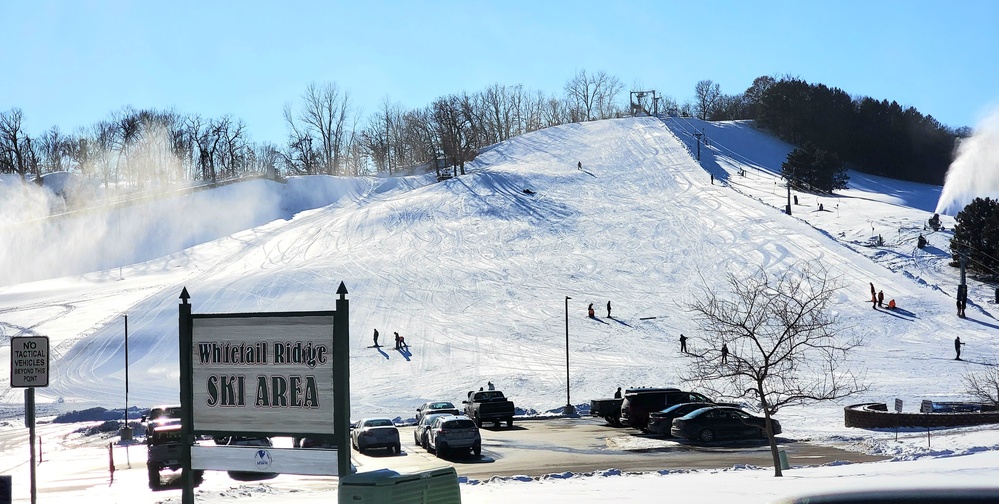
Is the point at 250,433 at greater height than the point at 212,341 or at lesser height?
lesser

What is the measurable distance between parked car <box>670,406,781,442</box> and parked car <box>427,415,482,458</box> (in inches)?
255

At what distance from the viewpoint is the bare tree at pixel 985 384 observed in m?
28.4

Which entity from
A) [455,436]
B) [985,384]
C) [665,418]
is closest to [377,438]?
[455,436]

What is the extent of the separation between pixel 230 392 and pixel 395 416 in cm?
2496

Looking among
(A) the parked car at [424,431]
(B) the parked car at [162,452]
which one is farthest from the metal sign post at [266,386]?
(A) the parked car at [424,431]

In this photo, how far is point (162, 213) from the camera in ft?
301

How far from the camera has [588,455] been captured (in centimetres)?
2386

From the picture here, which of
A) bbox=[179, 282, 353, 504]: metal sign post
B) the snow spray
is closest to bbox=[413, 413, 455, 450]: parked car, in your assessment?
bbox=[179, 282, 353, 504]: metal sign post

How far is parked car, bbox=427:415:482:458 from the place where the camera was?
933 inches

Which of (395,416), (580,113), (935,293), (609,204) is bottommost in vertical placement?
(395,416)

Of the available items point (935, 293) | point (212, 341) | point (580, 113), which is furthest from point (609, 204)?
point (580, 113)

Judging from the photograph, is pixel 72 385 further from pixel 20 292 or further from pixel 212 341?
pixel 212 341

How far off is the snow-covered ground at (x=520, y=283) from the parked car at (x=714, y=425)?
6.52 ft

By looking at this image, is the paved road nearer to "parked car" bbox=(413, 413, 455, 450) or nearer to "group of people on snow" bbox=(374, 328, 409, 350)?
"parked car" bbox=(413, 413, 455, 450)
